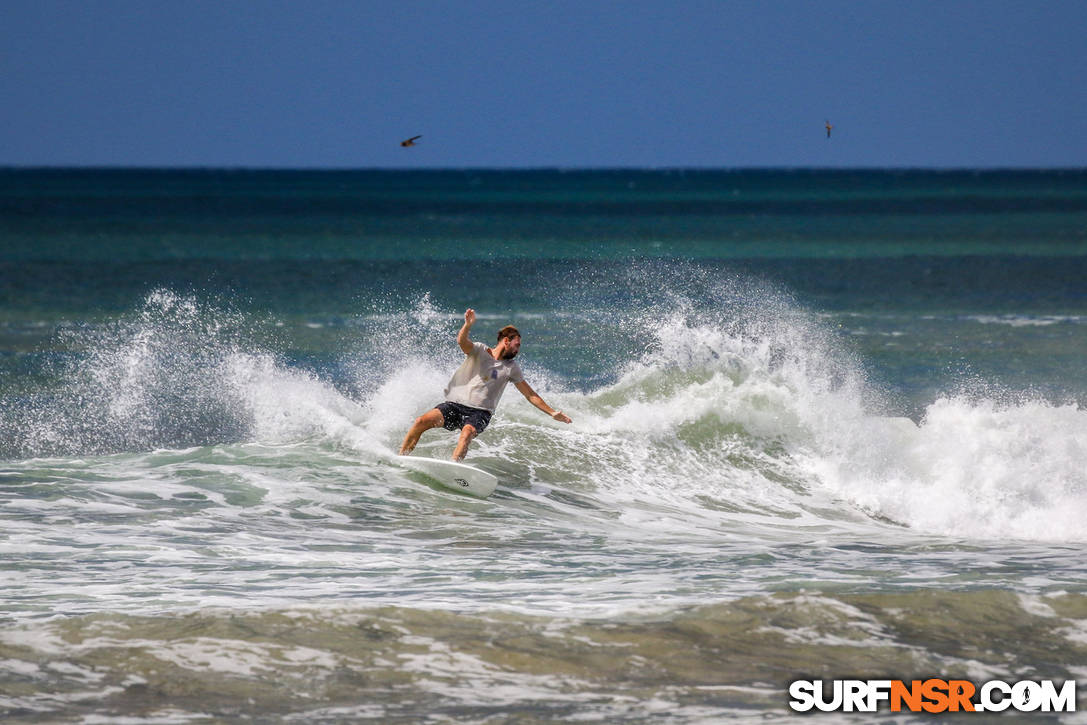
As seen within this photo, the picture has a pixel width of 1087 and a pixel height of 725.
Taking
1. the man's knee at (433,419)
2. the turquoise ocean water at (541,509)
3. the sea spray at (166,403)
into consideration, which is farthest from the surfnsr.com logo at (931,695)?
the sea spray at (166,403)

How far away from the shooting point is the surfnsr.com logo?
6.58 m

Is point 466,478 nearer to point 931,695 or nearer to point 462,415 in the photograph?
point 462,415

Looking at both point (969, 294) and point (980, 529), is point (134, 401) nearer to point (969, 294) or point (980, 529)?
point (980, 529)

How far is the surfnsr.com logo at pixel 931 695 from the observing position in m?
6.58

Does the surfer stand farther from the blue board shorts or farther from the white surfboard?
the white surfboard

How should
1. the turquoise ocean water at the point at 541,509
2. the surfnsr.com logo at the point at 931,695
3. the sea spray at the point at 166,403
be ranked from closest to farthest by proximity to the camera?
1. the surfnsr.com logo at the point at 931,695
2. the turquoise ocean water at the point at 541,509
3. the sea spray at the point at 166,403

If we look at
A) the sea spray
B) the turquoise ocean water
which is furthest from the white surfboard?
the sea spray

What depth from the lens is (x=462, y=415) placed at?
12828mm

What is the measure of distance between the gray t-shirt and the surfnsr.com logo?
626cm

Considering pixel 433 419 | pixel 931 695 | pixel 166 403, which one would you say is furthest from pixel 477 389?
pixel 166 403

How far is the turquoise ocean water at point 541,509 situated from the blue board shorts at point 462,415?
0.75 metres

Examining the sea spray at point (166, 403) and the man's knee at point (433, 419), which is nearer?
the man's knee at point (433, 419)

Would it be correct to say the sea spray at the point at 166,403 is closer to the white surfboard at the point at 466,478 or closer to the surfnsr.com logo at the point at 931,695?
the white surfboard at the point at 466,478

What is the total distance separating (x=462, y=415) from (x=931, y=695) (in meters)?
6.78
